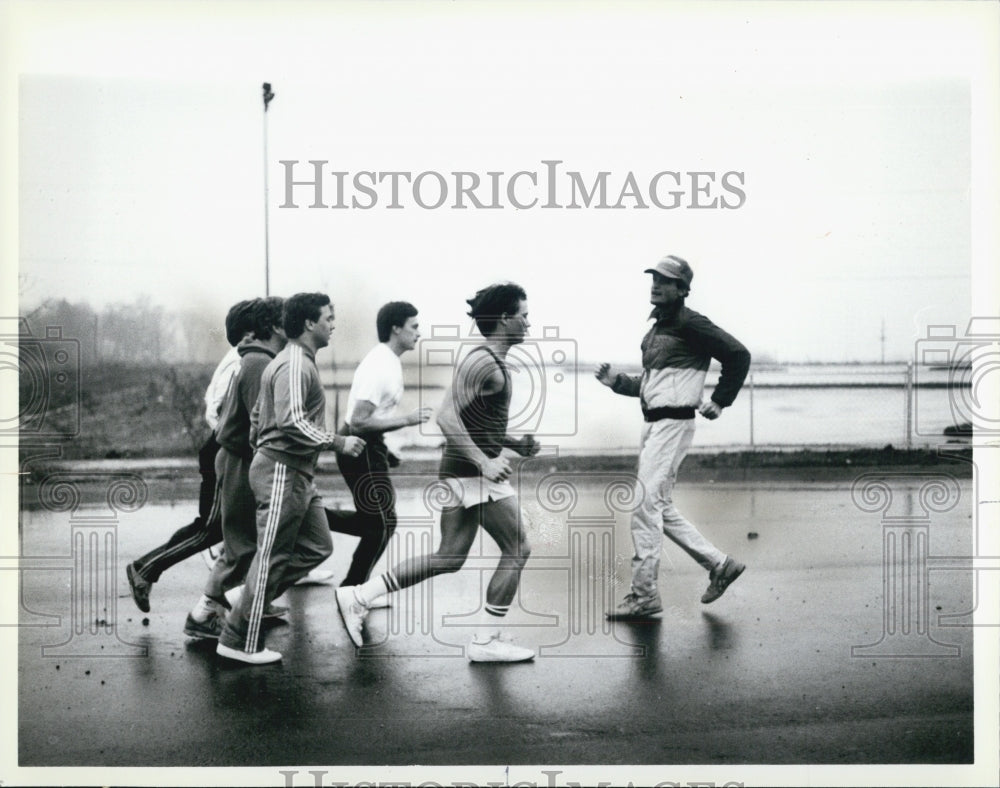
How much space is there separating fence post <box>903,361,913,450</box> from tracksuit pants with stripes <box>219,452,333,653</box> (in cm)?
268

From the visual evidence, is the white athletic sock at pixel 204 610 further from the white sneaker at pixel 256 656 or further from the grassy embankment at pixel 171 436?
the grassy embankment at pixel 171 436

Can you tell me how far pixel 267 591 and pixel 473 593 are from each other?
92cm

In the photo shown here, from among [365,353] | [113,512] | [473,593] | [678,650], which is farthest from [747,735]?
[113,512]

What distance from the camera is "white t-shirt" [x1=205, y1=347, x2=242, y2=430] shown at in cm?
539

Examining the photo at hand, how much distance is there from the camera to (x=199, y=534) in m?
5.45

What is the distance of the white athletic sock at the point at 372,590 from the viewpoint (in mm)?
5355

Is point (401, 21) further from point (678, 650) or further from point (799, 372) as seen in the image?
point (678, 650)

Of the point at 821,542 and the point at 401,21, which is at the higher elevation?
the point at 401,21

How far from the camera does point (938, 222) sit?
214 inches
